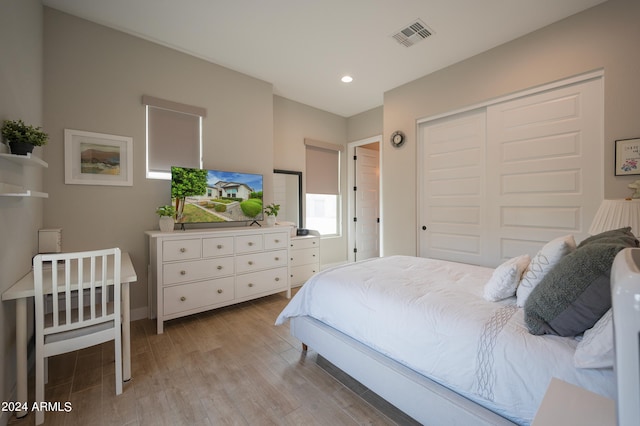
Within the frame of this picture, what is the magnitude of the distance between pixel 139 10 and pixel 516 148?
153 inches

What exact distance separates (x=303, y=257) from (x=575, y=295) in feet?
10.5

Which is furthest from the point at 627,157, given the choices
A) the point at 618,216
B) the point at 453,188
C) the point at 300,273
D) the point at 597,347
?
the point at 300,273

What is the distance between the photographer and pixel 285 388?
1.82m

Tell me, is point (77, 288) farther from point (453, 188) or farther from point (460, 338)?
point (453, 188)

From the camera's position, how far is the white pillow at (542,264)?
1.38m

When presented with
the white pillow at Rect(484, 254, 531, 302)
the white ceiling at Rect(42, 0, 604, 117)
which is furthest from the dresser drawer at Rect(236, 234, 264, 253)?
the white pillow at Rect(484, 254, 531, 302)

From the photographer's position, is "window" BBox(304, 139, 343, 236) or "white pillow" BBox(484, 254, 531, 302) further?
"window" BBox(304, 139, 343, 236)

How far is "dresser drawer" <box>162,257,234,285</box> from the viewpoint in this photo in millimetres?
2621

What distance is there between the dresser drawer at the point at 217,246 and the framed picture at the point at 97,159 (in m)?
0.99

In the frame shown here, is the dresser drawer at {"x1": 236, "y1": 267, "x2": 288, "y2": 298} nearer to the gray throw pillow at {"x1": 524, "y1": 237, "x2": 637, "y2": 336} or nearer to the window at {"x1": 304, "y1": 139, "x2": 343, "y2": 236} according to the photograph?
the window at {"x1": 304, "y1": 139, "x2": 343, "y2": 236}

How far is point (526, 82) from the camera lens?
2.78 metres

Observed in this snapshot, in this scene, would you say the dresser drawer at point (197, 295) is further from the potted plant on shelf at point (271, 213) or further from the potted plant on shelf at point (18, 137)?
the potted plant on shelf at point (18, 137)

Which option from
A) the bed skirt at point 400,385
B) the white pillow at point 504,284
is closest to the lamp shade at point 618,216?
the white pillow at point 504,284

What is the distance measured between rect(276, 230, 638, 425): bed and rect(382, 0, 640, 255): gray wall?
1.54 m
